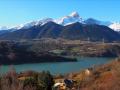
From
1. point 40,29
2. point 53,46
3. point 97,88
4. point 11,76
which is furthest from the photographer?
point 40,29

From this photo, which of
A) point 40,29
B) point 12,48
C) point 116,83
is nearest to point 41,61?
point 12,48

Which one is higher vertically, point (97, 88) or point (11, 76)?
point (11, 76)

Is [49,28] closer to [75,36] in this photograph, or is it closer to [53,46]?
[75,36]

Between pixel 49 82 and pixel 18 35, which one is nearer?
pixel 49 82

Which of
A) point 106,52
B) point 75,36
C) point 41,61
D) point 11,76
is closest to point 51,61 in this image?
point 41,61

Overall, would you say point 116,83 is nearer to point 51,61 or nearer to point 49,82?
point 49,82

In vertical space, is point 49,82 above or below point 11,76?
below

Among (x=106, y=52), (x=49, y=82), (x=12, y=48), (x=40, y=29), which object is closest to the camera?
(x=49, y=82)

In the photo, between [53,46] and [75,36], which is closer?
[53,46]

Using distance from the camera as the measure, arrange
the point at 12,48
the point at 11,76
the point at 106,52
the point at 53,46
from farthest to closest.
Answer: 1. the point at 53,46
2. the point at 106,52
3. the point at 12,48
4. the point at 11,76
